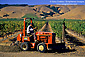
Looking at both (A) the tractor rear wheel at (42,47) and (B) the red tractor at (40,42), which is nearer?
(A) the tractor rear wheel at (42,47)

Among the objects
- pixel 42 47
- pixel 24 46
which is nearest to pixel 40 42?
pixel 42 47

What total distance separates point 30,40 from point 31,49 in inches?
37.7

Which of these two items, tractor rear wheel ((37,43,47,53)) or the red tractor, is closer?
tractor rear wheel ((37,43,47,53))

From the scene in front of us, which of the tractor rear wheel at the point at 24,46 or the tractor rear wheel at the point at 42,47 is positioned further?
the tractor rear wheel at the point at 24,46

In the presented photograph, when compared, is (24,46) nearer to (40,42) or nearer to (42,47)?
(40,42)

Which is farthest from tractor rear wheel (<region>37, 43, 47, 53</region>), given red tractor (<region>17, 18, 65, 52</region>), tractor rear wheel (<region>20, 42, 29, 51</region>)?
tractor rear wheel (<region>20, 42, 29, 51</region>)

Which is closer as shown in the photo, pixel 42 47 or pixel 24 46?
pixel 42 47

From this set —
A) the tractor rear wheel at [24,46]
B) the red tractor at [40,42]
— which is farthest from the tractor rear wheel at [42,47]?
the tractor rear wheel at [24,46]

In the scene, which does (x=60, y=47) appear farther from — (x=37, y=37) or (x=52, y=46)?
(x=37, y=37)

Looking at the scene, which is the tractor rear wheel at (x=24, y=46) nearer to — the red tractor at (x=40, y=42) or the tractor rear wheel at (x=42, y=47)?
the red tractor at (x=40, y=42)

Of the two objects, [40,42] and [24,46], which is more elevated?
[40,42]

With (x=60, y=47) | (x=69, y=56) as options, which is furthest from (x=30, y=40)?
(x=69, y=56)

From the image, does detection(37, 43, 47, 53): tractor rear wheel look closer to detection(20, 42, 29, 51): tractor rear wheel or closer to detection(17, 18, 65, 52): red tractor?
detection(17, 18, 65, 52): red tractor

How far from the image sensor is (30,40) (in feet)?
40.1
